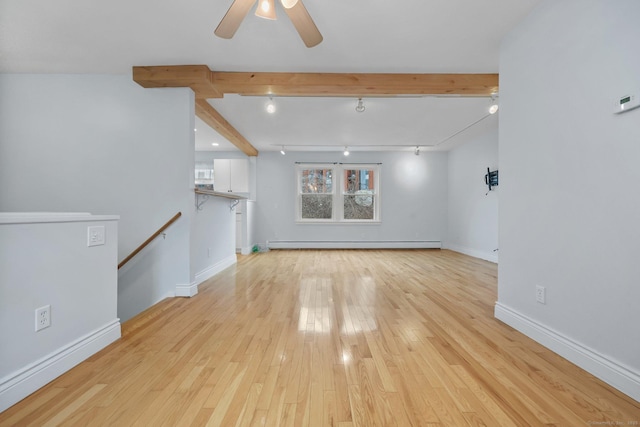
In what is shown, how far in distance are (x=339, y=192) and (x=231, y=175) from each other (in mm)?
2626

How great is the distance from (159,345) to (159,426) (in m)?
Answer: 0.86

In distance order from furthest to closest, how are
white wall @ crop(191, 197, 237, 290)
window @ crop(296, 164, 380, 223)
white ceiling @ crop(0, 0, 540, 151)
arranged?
window @ crop(296, 164, 380, 223) < white wall @ crop(191, 197, 237, 290) < white ceiling @ crop(0, 0, 540, 151)

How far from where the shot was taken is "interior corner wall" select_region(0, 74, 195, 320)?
305cm

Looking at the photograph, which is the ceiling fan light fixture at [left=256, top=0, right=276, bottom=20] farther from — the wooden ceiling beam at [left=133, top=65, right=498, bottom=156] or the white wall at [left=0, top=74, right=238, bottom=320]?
the white wall at [left=0, top=74, right=238, bottom=320]

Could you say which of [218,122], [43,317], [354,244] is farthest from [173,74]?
[354,244]

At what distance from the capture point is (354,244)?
22.5ft

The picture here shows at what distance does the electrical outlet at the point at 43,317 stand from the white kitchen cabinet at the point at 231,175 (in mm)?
5197

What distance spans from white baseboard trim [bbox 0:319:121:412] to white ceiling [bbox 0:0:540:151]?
2.38m

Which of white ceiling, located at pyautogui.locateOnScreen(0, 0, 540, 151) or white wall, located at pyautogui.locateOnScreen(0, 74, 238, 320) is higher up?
white ceiling, located at pyautogui.locateOnScreen(0, 0, 540, 151)

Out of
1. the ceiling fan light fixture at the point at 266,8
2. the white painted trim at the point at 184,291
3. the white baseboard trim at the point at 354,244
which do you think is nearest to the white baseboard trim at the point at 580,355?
the ceiling fan light fixture at the point at 266,8

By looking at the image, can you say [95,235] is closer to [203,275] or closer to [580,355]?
[203,275]

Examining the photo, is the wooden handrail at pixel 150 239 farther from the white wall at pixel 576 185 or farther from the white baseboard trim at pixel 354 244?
the white baseboard trim at pixel 354 244

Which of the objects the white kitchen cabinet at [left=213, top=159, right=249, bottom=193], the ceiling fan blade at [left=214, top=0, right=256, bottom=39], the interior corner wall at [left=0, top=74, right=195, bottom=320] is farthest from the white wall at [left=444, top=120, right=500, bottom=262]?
the white kitchen cabinet at [left=213, top=159, right=249, bottom=193]

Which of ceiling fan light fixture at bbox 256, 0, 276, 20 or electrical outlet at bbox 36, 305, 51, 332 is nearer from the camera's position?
electrical outlet at bbox 36, 305, 51, 332
